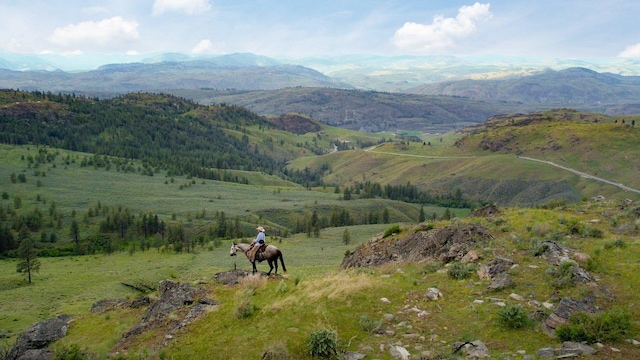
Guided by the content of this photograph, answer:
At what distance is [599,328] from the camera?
15305 mm

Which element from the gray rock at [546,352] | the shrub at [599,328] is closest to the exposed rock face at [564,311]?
the shrub at [599,328]

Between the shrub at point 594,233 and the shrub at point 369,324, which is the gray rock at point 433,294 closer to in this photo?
the shrub at point 369,324

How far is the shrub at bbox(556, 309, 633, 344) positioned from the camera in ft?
49.2

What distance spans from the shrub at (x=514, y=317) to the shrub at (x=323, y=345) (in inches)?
286

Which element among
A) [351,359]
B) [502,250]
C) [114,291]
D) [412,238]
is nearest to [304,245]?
[114,291]

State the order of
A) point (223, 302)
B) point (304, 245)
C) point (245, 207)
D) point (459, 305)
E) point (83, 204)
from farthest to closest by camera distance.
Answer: point (245, 207) < point (83, 204) < point (304, 245) < point (223, 302) < point (459, 305)

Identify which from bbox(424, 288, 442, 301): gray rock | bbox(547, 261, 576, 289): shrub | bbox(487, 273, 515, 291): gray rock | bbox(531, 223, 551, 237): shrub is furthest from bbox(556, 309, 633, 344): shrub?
bbox(531, 223, 551, 237): shrub

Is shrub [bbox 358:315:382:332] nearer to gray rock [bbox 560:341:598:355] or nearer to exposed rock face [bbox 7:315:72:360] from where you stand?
gray rock [bbox 560:341:598:355]

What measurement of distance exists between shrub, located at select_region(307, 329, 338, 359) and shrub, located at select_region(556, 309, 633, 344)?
28.7 ft

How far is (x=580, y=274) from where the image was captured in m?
20.6

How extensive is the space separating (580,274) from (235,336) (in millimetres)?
17430

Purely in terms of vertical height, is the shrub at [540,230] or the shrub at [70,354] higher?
the shrub at [540,230]

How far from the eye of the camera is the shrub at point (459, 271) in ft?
77.9

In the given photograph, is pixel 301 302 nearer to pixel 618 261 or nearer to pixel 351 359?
pixel 351 359
